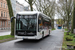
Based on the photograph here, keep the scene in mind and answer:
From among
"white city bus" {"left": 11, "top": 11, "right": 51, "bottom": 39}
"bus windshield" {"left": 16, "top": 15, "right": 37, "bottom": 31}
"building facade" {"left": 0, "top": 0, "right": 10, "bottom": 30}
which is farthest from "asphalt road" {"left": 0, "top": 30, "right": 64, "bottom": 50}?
"building facade" {"left": 0, "top": 0, "right": 10, "bottom": 30}

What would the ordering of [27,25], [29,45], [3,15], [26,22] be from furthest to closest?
1. [3,15]
2. [26,22]
3. [27,25]
4. [29,45]

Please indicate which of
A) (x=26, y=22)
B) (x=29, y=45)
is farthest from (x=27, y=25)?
(x=29, y=45)

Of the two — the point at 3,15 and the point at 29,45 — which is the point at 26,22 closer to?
the point at 29,45

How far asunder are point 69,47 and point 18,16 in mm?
7079

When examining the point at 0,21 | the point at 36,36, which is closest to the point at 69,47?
the point at 36,36

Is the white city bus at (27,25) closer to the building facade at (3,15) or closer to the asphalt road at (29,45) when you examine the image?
the asphalt road at (29,45)

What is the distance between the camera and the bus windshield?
46.1 ft

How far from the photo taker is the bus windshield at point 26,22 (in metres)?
14.0

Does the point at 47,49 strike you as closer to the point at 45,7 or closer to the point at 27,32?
the point at 27,32

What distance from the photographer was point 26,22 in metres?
14.2

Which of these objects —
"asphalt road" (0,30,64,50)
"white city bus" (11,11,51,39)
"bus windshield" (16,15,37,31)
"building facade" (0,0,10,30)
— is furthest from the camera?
"building facade" (0,0,10,30)

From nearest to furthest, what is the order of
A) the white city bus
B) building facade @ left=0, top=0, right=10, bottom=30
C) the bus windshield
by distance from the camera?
the white city bus
the bus windshield
building facade @ left=0, top=0, right=10, bottom=30

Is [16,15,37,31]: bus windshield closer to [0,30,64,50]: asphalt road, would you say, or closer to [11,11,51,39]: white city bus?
[11,11,51,39]: white city bus

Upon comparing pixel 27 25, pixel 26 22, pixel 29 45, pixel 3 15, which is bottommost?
pixel 29 45
